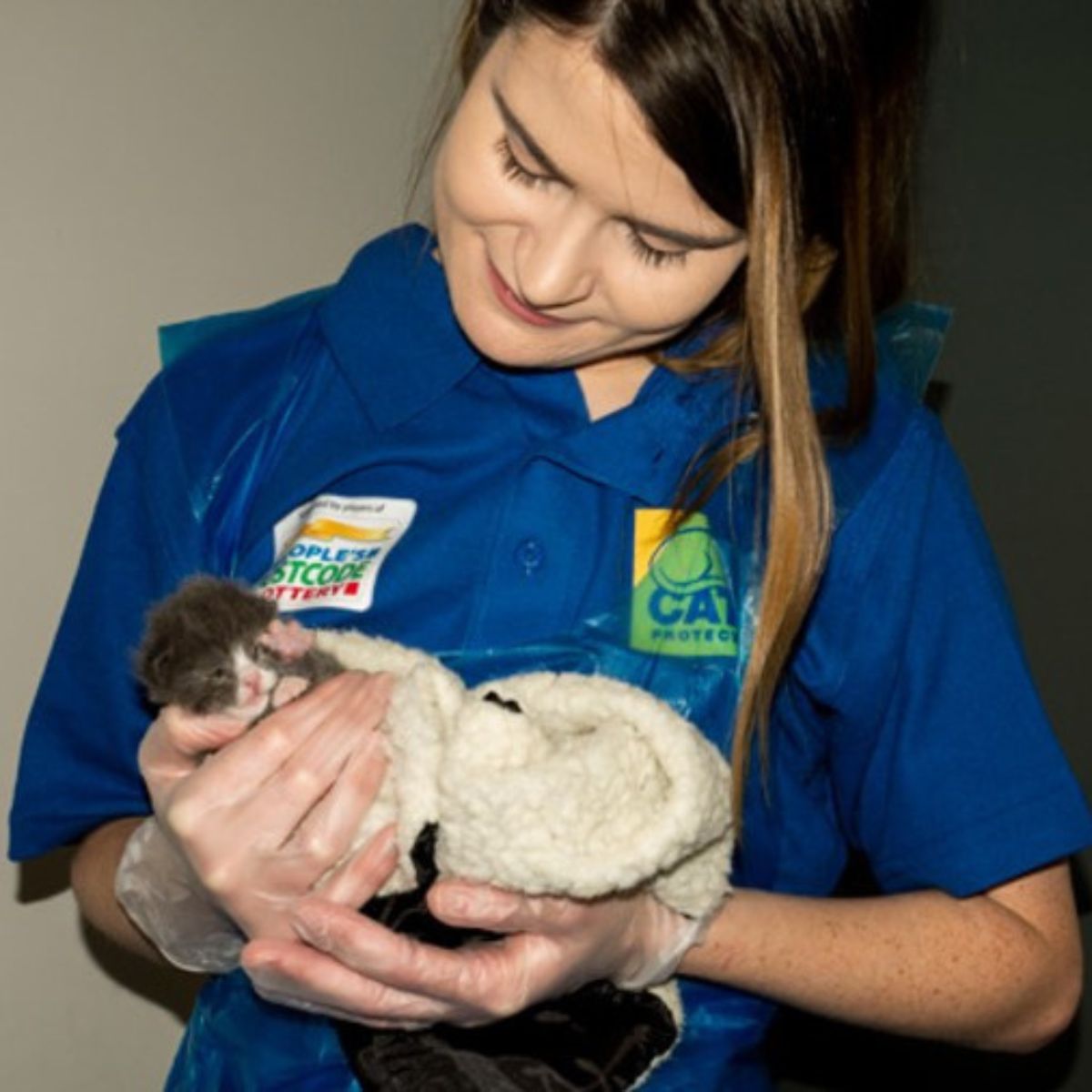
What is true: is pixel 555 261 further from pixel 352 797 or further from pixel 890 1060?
pixel 890 1060

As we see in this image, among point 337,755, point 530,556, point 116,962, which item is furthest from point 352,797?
point 116,962

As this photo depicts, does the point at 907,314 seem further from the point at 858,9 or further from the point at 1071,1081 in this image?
the point at 1071,1081

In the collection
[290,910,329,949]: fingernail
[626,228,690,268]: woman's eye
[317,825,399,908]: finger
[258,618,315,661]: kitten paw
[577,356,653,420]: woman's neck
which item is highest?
[626,228,690,268]: woman's eye

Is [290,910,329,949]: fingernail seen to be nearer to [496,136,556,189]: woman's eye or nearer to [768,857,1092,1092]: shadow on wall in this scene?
[496,136,556,189]: woman's eye

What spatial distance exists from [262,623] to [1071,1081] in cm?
132

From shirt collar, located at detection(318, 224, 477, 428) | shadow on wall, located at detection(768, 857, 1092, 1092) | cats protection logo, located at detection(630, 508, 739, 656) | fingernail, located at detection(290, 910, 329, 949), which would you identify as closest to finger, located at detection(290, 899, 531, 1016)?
fingernail, located at detection(290, 910, 329, 949)

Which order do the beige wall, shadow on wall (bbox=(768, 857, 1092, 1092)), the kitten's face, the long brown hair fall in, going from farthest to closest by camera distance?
shadow on wall (bbox=(768, 857, 1092, 1092)) → the beige wall → the kitten's face → the long brown hair

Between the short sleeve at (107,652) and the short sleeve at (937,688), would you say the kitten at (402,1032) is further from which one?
the short sleeve at (937,688)

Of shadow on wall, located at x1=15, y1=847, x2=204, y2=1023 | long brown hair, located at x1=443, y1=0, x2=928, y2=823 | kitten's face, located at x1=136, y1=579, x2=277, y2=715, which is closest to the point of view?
long brown hair, located at x1=443, y1=0, x2=928, y2=823

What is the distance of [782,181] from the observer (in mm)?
1074

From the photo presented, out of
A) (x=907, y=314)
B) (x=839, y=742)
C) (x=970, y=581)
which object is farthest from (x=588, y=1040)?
(x=907, y=314)

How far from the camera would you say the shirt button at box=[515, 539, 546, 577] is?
1250 mm

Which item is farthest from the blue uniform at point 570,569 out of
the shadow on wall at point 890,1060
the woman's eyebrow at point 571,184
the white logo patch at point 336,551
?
the shadow on wall at point 890,1060

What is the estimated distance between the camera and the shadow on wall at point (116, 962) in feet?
5.24
